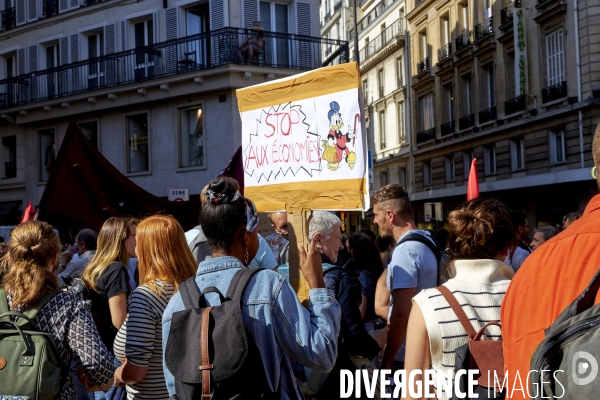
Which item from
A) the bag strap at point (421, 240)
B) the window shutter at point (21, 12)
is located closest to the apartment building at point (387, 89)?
the window shutter at point (21, 12)

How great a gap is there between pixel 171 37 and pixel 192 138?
3.02 metres

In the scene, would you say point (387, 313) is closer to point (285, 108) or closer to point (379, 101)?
point (285, 108)

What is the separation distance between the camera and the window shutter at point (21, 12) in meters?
25.0

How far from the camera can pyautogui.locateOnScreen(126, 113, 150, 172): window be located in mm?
22234

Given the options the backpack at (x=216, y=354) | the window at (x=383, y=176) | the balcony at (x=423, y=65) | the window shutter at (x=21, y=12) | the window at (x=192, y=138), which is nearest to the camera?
the backpack at (x=216, y=354)

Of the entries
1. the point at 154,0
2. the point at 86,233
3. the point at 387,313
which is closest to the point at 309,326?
the point at 387,313

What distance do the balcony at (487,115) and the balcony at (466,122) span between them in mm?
835

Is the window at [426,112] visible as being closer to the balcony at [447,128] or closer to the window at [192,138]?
the balcony at [447,128]

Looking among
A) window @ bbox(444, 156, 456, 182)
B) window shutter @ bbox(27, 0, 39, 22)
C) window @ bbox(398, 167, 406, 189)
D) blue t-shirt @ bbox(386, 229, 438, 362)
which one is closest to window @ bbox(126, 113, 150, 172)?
window shutter @ bbox(27, 0, 39, 22)

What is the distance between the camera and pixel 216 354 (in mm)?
2566

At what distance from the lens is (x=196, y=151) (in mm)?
21141

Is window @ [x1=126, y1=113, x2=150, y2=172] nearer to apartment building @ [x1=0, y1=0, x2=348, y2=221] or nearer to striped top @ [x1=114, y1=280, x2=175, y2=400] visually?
apartment building @ [x1=0, y1=0, x2=348, y2=221]

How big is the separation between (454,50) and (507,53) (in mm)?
5498

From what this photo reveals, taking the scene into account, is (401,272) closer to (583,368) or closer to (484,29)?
(583,368)
